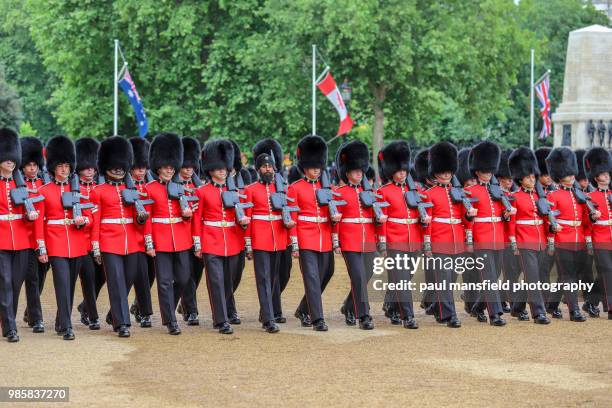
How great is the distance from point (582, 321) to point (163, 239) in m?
3.84

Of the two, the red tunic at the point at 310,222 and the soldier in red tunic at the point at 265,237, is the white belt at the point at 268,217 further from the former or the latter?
the red tunic at the point at 310,222

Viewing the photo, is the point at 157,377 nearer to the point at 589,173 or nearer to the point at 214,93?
the point at 589,173

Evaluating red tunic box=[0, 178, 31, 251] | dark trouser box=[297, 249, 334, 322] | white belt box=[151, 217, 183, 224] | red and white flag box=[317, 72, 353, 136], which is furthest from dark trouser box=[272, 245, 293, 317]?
red and white flag box=[317, 72, 353, 136]

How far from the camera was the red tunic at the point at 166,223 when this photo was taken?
38.5 feet

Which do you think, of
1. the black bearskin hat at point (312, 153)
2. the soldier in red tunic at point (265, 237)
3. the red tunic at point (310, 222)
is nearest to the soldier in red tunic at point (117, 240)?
the soldier in red tunic at point (265, 237)

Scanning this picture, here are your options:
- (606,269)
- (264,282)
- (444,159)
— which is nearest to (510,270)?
(606,269)

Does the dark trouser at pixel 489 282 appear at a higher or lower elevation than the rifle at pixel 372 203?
lower

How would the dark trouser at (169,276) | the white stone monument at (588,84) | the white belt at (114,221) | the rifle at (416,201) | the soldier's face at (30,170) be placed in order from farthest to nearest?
the white stone monument at (588,84)
the rifle at (416,201)
the soldier's face at (30,170)
the dark trouser at (169,276)
the white belt at (114,221)

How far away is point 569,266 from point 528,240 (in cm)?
56

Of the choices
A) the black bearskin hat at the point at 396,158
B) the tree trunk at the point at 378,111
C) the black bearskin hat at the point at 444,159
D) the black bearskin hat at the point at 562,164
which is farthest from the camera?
the tree trunk at the point at 378,111

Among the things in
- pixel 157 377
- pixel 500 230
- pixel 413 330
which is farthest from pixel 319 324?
pixel 157 377

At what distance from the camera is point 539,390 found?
28.9 feet

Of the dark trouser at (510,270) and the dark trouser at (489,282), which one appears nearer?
the dark trouser at (489,282)

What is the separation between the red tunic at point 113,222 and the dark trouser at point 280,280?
1.55m
